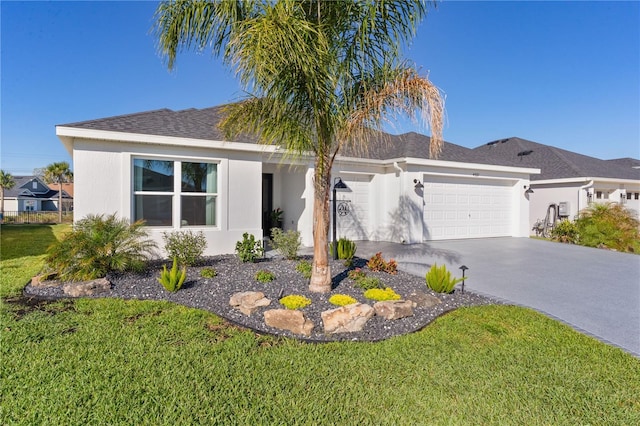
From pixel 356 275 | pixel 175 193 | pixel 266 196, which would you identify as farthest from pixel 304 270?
pixel 266 196

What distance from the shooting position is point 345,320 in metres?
4.52

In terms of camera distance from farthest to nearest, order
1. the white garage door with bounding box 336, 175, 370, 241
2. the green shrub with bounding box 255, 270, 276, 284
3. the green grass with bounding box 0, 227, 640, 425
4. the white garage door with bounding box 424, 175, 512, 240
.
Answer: the white garage door with bounding box 424, 175, 512, 240
the white garage door with bounding box 336, 175, 370, 241
the green shrub with bounding box 255, 270, 276, 284
the green grass with bounding box 0, 227, 640, 425

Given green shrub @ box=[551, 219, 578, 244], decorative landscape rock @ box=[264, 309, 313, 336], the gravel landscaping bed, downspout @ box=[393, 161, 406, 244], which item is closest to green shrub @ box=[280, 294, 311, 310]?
the gravel landscaping bed

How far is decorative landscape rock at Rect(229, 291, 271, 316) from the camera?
A: 5.01m

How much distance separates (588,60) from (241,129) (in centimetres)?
1398

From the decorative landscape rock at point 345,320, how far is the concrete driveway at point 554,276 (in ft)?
10.7

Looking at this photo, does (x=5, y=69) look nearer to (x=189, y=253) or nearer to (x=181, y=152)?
(x=181, y=152)

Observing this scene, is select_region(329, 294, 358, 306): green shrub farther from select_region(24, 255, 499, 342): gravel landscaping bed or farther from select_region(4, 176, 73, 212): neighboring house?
select_region(4, 176, 73, 212): neighboring house

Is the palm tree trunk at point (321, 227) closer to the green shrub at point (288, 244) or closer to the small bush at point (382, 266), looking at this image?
the small bush at point (382, 266)

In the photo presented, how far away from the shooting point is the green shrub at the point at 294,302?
5.09 metres

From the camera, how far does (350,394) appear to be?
2998 millimetres

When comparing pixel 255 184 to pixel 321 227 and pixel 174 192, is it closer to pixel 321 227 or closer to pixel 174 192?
pixel 174 192

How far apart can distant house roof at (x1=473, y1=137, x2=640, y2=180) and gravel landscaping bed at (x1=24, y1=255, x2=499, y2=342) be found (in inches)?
440

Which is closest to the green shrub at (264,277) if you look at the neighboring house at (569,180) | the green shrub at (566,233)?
the neighboring house at (569,180)
